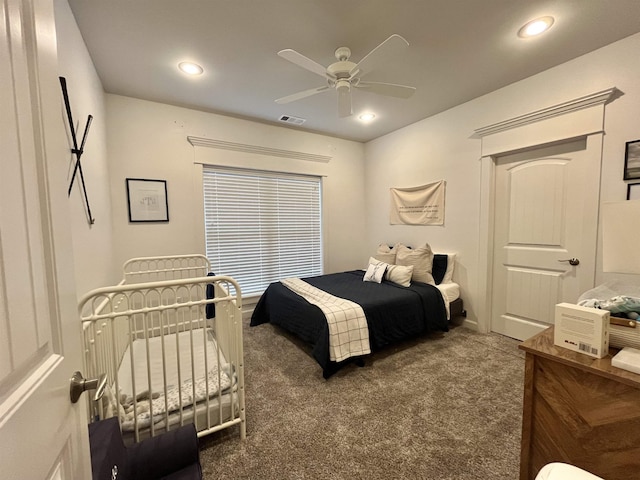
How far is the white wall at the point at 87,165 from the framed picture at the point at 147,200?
0.23 meters

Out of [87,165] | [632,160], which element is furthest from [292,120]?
[632,160]

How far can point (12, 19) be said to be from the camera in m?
0.44

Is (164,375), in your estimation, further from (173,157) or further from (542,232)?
(542,232)

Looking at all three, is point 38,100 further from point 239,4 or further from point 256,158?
point 256,158

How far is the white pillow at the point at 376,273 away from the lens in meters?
3.31

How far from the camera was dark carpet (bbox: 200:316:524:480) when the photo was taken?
4.66 feet

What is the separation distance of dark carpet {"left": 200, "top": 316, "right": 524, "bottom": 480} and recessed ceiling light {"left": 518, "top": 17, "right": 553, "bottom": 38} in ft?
8.77

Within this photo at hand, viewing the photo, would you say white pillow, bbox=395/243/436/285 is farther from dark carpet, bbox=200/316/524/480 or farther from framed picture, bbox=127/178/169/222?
framed picture, bbox=127/178/169/222

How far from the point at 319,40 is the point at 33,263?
7.48ft

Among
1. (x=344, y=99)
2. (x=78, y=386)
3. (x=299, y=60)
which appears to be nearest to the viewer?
(x=78, y=386)

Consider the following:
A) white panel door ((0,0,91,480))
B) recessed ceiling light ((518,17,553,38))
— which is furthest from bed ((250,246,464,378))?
recessed ceiling light ((518,17,553,38))

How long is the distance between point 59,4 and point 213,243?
7.97 feet

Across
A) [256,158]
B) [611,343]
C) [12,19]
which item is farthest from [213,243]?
[611,343]

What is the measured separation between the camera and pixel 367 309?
244 centimetres
